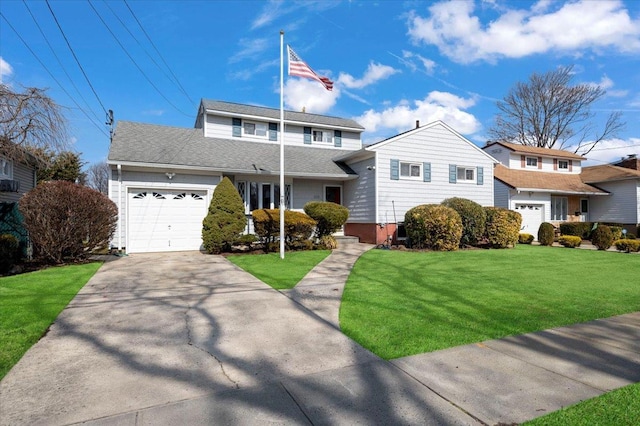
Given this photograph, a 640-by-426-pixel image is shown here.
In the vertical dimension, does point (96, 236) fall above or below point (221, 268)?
above

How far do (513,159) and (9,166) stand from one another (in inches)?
1035

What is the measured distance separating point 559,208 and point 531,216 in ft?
11.9

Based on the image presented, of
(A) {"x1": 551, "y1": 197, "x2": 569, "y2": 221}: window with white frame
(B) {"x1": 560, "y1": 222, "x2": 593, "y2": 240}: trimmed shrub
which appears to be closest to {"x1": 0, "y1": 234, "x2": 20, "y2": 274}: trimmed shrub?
(B) {"x1": 560, "y1": 222, "x2": 593, "y2": 240}: trimmed shrub

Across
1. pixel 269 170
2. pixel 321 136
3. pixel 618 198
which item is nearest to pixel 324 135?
pixel 321 136

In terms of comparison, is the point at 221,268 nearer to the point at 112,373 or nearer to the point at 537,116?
the point at 112,373

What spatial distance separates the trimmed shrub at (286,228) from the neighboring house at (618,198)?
21766 mm

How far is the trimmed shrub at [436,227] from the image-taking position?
42.8 ft

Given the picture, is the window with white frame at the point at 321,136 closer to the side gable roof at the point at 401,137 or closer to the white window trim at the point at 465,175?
the side gable roof at the point at 401,137

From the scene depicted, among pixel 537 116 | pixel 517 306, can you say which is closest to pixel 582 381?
pixel 517 306

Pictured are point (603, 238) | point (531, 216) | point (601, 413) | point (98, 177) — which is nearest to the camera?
point (601, 413)

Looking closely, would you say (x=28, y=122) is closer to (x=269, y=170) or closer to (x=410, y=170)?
(x=269, y=170)

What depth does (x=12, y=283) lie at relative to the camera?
6.93 m

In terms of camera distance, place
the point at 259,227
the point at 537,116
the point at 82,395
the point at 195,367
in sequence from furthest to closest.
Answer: the point at 537,116 < the point at 259,227 < the point at 195,367 < the point at 82,395

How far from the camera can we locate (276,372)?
331 centimetres
